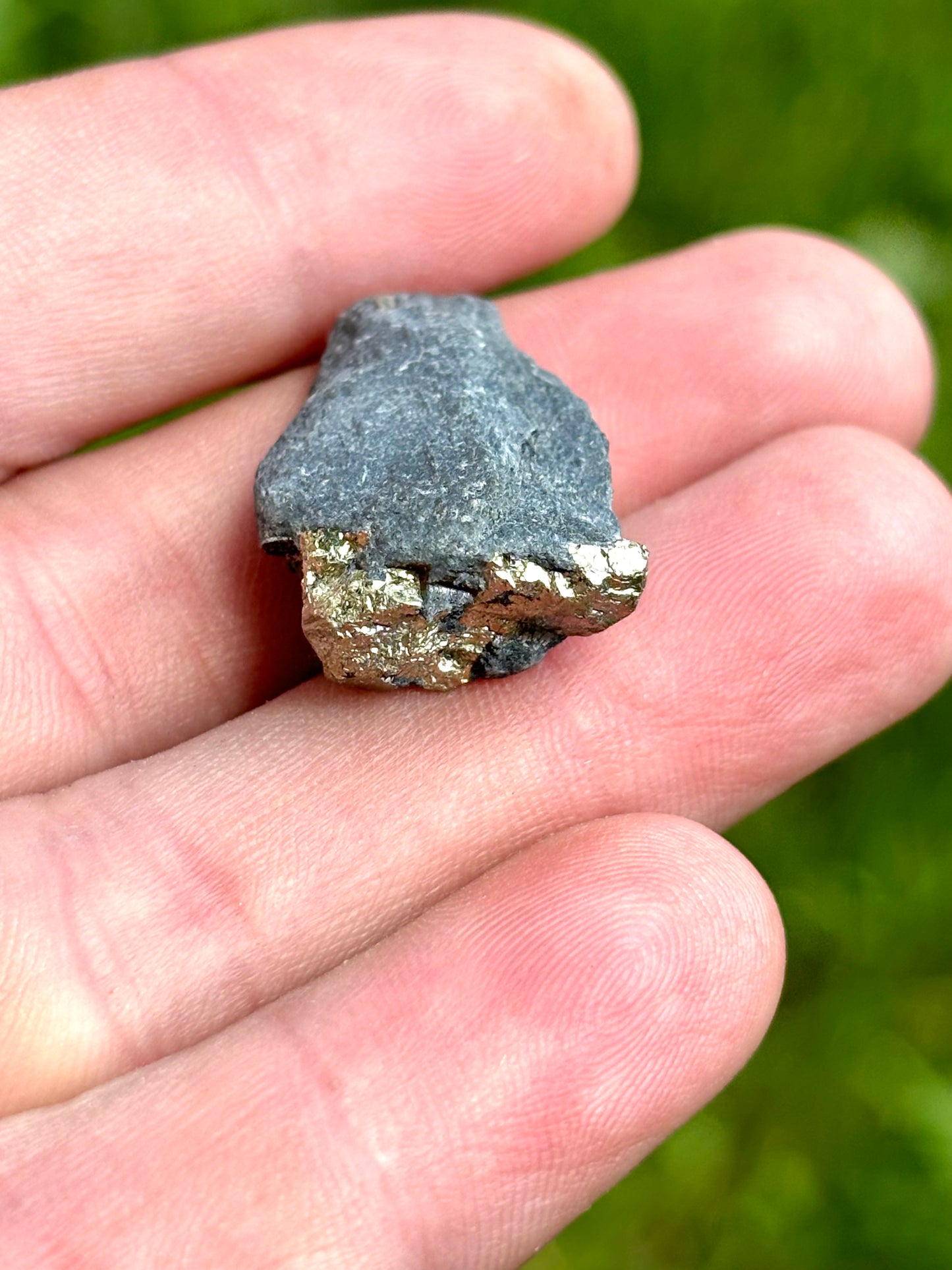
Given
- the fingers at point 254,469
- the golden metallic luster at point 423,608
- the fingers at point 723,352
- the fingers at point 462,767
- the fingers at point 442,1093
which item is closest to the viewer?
the fingers at point 442,1093

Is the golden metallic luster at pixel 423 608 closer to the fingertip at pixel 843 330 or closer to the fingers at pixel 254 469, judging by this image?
the fingers at pixel 254 469

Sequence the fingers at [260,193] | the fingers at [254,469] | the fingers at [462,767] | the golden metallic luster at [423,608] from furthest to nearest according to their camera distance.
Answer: the fingers at [260,193]
the fingers at [254,469]
the golden metallic luster at [423,608]
the fingers at [462,767]

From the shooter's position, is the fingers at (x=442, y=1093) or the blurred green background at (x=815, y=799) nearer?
the fingers at (x=442, y=1093)

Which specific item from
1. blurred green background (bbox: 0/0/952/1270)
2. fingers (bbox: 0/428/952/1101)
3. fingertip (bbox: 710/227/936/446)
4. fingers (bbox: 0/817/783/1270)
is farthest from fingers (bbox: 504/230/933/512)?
fingers (bbox: 0/817/783/1270)

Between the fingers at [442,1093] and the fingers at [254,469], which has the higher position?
the fingers at [254,469]

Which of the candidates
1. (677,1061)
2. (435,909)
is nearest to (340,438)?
(435,909)

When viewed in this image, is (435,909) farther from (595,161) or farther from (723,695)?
(595,161)

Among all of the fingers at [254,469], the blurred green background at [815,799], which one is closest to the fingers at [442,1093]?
the fingers at [254,469]
